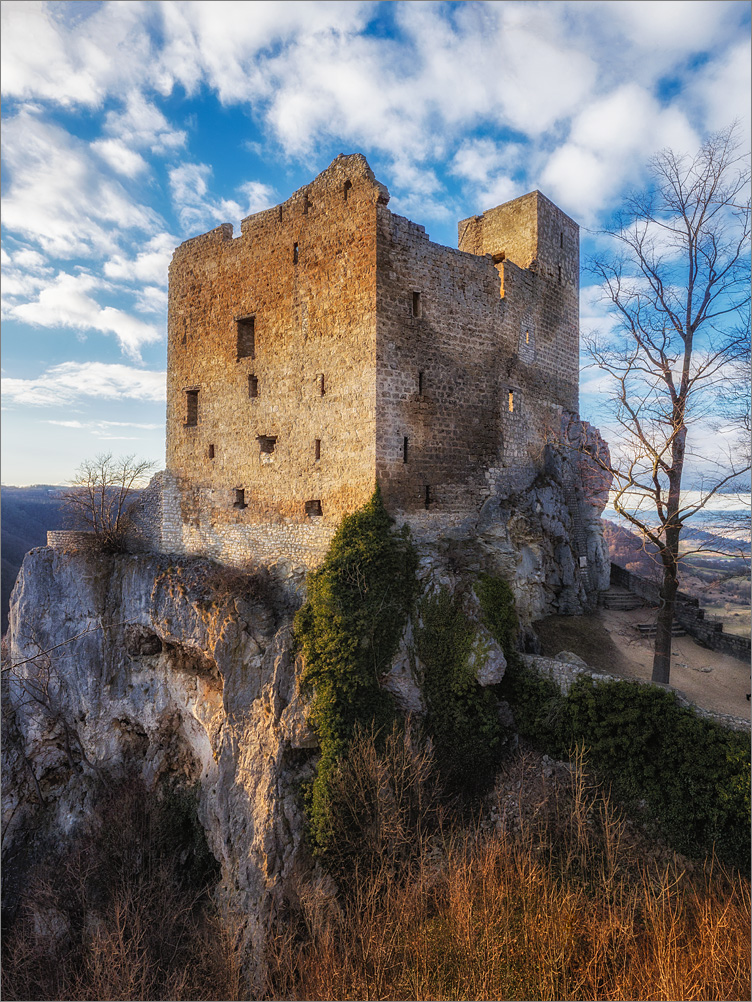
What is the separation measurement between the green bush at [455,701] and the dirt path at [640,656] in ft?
9.87

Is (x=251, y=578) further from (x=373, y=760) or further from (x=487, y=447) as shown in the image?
(x=487, y=447)

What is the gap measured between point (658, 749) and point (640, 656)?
4.71 metres

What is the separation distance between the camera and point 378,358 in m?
12.5

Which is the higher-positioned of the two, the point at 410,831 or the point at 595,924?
the point at 595,924

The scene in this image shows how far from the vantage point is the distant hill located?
175 feet

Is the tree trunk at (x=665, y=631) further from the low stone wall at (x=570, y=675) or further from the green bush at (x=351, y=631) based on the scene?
the green bush at (x=351, y=631)

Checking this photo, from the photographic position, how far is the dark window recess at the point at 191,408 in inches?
679

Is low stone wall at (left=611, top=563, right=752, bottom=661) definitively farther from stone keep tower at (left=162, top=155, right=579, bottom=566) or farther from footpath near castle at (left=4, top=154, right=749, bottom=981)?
stone keep tower at (left=162, top=155, right=579, bottom=566)

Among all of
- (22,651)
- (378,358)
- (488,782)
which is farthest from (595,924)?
(22,651)

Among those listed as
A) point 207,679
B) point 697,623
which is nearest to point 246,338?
point 207,679

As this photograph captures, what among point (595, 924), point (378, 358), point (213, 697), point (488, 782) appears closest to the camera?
point (595, 924)

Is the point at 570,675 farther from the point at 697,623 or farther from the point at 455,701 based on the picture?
the point at 697,623

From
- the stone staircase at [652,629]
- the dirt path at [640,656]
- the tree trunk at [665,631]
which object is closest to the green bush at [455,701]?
the dirt path at [640,656]

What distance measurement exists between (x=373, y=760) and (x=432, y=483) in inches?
263
